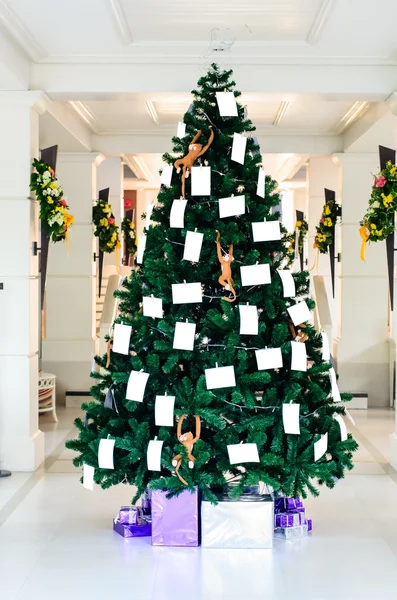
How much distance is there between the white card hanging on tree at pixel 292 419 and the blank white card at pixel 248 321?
0.40m

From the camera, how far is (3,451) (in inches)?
230

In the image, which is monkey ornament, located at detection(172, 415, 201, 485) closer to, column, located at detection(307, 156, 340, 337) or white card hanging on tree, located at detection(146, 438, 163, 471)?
white card hanging on tree, located at detection(146, 438, 163, 471)

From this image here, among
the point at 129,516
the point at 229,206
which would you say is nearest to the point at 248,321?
the point at 229,206

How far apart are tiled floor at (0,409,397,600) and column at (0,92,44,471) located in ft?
1.96

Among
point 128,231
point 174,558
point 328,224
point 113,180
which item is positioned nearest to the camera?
point 174,558

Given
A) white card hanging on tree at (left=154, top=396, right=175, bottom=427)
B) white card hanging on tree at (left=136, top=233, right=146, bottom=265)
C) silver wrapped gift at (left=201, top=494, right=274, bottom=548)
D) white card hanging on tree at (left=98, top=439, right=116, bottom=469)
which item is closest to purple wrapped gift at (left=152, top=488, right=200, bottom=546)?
silver wrapped gift at (left=201, top=494, right=274, bottom=548)

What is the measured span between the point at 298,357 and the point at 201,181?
0.99 metres

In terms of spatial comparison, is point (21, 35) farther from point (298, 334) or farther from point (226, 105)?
point (298, 334)

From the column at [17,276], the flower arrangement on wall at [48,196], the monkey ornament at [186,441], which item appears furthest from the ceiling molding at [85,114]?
the monkey ornament at [186,441]

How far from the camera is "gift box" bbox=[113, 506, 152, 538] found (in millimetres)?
4281

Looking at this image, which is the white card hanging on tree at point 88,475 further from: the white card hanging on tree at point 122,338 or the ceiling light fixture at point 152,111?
the ceiling light fixture at point 152,111

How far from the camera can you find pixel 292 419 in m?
3.98

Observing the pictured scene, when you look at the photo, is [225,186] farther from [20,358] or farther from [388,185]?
[20,358]

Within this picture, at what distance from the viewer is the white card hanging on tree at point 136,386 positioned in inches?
159
